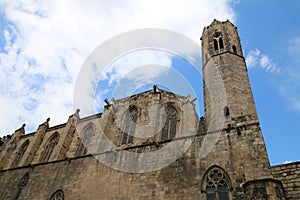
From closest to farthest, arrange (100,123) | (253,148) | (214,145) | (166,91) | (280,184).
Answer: (280,184)
(253,148)
(214,145)
(100,123)
(166,91)

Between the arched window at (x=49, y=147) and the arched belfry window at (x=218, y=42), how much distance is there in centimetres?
1326

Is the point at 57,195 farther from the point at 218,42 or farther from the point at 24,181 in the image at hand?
the point at 218,42

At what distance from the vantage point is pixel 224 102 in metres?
11.0

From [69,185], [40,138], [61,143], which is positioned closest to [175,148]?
[69,185]

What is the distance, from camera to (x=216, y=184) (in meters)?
7.90

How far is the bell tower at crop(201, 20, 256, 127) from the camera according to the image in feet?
35.4

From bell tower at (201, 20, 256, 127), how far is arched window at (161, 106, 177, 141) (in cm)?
286

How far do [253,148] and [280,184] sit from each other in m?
1.52

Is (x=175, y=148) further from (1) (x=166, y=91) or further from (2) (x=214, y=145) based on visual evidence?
(1) (x=166, y=91)

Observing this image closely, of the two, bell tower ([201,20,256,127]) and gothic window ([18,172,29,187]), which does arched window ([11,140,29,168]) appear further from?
bell tower ([201,20,256,127])

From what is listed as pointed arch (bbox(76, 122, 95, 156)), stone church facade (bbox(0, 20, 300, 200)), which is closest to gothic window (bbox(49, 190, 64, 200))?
stone church facade (bbox(0, 20, 300, 200))

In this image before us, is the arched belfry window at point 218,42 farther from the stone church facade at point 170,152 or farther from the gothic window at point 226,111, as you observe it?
the gothic window at point 226,111

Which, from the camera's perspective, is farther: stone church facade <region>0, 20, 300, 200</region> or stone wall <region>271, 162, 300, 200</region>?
stone church facade <region>0, 20, 300, 200</region>

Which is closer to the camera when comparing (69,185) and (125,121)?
(69,185)
